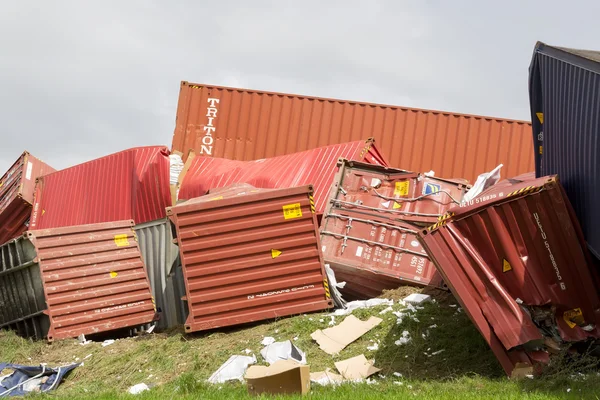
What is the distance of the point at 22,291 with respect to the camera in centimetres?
1232

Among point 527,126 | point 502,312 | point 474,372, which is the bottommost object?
point 474,372

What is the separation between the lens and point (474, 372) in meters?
8.16

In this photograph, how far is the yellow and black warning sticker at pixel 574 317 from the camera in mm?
7914

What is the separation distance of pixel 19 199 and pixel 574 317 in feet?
36.7

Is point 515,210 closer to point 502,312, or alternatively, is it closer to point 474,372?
point 502,312

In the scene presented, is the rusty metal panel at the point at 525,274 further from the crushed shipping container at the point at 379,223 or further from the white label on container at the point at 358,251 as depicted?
the white label on container at the point at 358,251

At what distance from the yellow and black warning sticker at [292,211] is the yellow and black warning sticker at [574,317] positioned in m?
4.12

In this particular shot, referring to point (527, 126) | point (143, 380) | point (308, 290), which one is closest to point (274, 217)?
point (308, 290)

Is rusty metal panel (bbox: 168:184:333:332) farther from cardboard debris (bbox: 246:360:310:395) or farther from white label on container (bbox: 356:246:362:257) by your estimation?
cardboard debris (bbox: 246:360:310:395)

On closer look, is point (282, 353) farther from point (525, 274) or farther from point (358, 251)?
point (525, 274)

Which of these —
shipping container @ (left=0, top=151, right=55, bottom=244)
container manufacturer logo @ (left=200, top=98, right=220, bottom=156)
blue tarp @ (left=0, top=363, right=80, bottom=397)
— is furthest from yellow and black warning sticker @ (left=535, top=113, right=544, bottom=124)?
shipping container @ (left=0, top=151, right=55, bottom=244)

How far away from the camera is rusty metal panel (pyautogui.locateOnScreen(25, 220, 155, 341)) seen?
39.2 ft

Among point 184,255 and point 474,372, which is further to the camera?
point 184,255

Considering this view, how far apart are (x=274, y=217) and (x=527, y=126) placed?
25.1 ft
